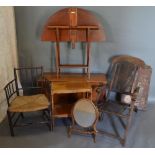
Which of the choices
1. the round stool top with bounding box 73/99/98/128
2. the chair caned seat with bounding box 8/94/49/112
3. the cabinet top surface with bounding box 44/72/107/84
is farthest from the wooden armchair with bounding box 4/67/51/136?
the round stool top with bounding box 73/99/98/128

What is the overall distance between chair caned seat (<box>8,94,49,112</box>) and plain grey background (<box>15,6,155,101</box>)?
0.74 m

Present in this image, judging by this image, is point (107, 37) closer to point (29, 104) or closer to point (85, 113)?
A: point (85, 113)

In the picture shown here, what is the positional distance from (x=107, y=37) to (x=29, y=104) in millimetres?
1415

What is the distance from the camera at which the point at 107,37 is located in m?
2.88

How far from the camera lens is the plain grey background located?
2746 mm

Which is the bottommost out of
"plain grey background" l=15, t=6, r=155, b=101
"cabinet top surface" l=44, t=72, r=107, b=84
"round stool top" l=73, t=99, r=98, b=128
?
"round stool top" l=73, t=99, r=98, b=128

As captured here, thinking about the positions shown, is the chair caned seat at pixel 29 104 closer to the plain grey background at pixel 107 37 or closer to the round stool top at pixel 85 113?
the round stool top at pixel 85 113

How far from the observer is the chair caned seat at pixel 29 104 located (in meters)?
2.20

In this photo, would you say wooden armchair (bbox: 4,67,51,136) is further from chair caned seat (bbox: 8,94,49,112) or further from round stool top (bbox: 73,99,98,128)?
round stool top (bbox: 73,99,98,128)

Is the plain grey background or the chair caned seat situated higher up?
the plain grey background

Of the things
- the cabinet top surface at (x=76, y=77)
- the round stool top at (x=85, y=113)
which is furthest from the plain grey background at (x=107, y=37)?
the round stool top at (x=85, y=113)

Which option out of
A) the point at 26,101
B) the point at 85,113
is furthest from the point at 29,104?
the point at 85,113
